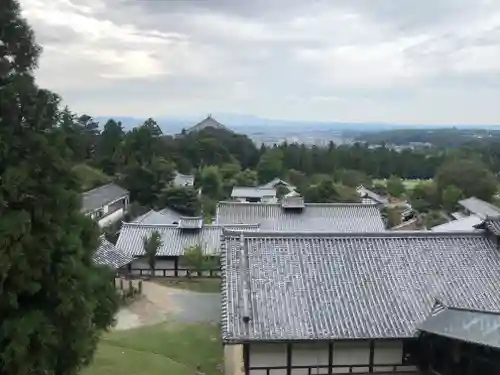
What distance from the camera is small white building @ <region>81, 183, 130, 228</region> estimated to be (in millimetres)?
42531

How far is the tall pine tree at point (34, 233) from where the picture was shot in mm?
8273

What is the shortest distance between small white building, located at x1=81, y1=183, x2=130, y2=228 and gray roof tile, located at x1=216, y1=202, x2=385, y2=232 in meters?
12.5

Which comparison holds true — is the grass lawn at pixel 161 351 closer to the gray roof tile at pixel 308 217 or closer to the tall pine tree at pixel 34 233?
the tall pine tree at pixel 34 233

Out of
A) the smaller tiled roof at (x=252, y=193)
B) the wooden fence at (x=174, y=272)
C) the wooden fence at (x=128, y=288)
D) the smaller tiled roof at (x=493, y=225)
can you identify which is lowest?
the wooden fence at (x=174, y=272)

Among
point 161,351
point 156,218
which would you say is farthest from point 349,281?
point 156,218

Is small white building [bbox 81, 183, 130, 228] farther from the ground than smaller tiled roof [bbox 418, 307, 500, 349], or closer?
closer

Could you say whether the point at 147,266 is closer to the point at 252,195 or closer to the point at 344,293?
the point at 344,293

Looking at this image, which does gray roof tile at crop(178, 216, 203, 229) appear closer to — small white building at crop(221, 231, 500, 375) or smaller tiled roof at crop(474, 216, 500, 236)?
small white building at crop(221, 231, 500, 375)

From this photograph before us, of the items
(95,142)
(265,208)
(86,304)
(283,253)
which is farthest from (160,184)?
(86,304)

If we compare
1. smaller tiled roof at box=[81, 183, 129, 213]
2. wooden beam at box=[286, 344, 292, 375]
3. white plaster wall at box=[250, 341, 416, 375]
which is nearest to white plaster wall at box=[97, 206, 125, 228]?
smaller tiled roof at box=[81, 183, 129, 213]

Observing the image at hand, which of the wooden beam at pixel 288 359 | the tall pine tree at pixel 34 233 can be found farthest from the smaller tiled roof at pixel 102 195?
the tall pine tree at pixel 34 233

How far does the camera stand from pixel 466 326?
11.6 m

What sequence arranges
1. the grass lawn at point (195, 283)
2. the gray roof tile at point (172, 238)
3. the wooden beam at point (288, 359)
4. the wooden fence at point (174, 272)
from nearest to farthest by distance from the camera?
the wooden beam at point (288, 359) < the grass lawn at point (195, 283) < the wooden fence at point (174, 272) < the gray roof tile at point (172, 238)

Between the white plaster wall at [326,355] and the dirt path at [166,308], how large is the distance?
9.45 meters
